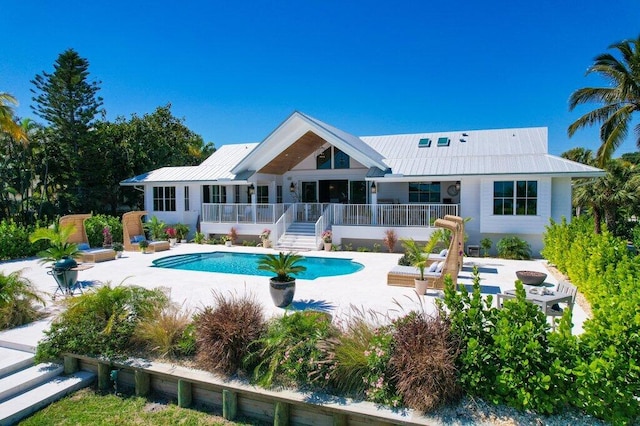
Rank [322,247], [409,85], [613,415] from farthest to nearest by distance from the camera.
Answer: [409,85]
[322,247]
[613,415]

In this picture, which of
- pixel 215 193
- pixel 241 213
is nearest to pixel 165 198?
pixel 215 193

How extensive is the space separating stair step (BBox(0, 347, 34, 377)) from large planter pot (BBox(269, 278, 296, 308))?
4.33 m

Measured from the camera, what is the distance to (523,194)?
15.2 metres

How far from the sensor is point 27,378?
5.30 m

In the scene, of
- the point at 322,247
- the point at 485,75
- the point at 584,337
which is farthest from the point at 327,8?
the point at 584,337

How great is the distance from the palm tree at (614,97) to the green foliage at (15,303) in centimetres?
2255

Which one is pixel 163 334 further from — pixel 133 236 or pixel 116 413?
pixel 133 236

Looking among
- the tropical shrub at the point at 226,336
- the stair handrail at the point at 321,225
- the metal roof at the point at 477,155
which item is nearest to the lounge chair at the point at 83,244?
the stair handrail at the point at 321,225

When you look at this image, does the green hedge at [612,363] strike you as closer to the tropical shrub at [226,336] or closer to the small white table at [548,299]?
the small white table at [548,299]

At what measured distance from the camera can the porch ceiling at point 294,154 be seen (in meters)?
19.5

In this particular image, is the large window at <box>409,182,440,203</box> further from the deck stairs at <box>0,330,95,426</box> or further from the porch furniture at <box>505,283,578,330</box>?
the deck stairs at <box>0,330,95,426</box>

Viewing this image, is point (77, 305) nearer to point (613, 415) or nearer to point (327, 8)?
point (613, 415)

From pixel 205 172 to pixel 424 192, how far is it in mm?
13060

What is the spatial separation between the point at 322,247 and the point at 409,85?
15943 millimetres
